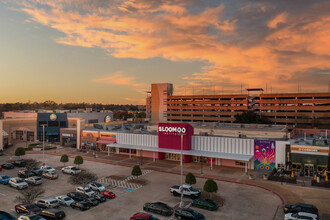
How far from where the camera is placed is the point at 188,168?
5684 cm

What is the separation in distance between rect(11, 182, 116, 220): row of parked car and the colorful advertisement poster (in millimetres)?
32571

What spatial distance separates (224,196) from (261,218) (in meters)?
8.28

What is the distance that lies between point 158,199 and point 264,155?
27952 mm

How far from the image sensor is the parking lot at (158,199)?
1284 inches

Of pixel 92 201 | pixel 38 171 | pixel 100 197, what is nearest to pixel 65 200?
pixel 92 201

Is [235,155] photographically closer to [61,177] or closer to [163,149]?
[163,149]

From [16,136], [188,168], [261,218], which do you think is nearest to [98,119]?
[16,136]

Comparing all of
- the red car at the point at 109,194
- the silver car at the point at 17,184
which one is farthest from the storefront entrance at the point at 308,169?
the silver car at the point at 17,184

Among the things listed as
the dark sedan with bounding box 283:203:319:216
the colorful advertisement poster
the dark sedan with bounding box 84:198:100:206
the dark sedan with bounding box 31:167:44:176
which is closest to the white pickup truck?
the dark sedan with bounding box 84:198:100:206

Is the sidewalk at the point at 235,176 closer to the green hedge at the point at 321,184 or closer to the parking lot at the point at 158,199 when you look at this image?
the green hedge at the point at 321,184

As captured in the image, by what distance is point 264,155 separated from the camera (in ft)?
177

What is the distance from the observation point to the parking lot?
1284 inches

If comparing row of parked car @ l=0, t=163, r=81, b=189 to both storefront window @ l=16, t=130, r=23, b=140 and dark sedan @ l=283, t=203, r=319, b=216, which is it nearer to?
dark sedan @ l=283, t=203, r=319, b=216

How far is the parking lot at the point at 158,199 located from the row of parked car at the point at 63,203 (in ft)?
2.76
